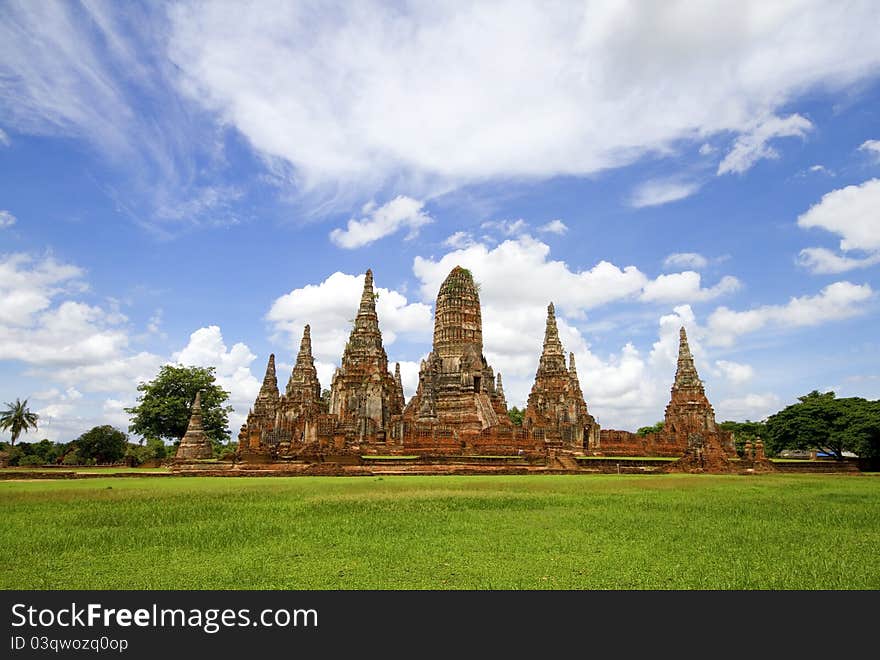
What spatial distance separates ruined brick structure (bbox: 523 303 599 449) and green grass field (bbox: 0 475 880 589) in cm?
2656

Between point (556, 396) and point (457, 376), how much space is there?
857cm

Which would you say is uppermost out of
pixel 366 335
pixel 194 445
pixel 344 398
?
pixel 366 335

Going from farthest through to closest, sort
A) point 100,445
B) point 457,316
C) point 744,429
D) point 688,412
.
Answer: point 744,429
point 688,412
point 457,316
point 100,445

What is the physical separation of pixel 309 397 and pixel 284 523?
3714 centimetres

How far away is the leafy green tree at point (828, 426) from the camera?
3562 cm

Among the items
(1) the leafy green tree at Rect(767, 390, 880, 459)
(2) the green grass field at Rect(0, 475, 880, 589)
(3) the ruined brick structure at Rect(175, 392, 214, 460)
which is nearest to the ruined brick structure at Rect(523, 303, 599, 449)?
(1) the leafy green tree at Rect(767, 390, 880, 459)

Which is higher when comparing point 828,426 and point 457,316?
point 457,316

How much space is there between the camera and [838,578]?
20.7 feet

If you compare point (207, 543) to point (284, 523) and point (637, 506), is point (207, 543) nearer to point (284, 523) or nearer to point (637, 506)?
point (284, 523)

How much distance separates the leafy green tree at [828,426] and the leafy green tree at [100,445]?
48232 millimetres

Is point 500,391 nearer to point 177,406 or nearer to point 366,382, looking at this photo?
point 366,382

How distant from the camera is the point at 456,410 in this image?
40406mm

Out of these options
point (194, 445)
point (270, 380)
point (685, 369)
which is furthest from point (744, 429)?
point (194, 445)
